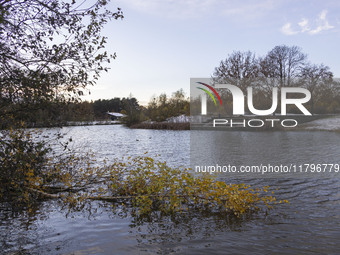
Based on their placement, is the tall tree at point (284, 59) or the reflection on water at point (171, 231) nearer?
the reflection on water at point (171, 231)

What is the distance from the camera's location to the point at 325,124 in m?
42.8

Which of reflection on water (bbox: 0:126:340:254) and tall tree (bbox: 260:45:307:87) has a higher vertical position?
tall tree (bbox: 260:45:307:87)

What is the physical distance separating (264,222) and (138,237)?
3270 mm

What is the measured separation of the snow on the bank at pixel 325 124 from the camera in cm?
4111

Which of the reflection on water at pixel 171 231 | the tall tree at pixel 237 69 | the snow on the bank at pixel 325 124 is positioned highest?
the tall tree at pixel 237 69

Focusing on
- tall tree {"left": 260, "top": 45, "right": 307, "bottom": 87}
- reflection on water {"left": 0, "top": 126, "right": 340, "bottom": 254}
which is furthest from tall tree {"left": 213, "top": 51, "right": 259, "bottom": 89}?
reflection on water {"left": 0, "top": 126, "right": 340, "bottom": 254}

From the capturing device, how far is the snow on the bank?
41.1 metres

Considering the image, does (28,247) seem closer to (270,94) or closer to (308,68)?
(270,94)

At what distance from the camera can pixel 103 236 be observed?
707cm

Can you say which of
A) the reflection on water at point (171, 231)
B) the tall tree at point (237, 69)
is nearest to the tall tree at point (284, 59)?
the tall tree at point (237, 69)

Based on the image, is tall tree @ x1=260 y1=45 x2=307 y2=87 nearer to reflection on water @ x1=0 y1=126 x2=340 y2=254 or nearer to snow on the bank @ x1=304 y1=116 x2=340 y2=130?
snow on the bank @ x1=304 y1=116 x2=340 y2=130

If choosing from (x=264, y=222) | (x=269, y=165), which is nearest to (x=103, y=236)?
(x=264, y=222)

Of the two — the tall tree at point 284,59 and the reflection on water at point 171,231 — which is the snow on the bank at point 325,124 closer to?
the tall tree at point 284,59

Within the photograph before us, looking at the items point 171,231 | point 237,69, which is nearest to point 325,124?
point 237,69
